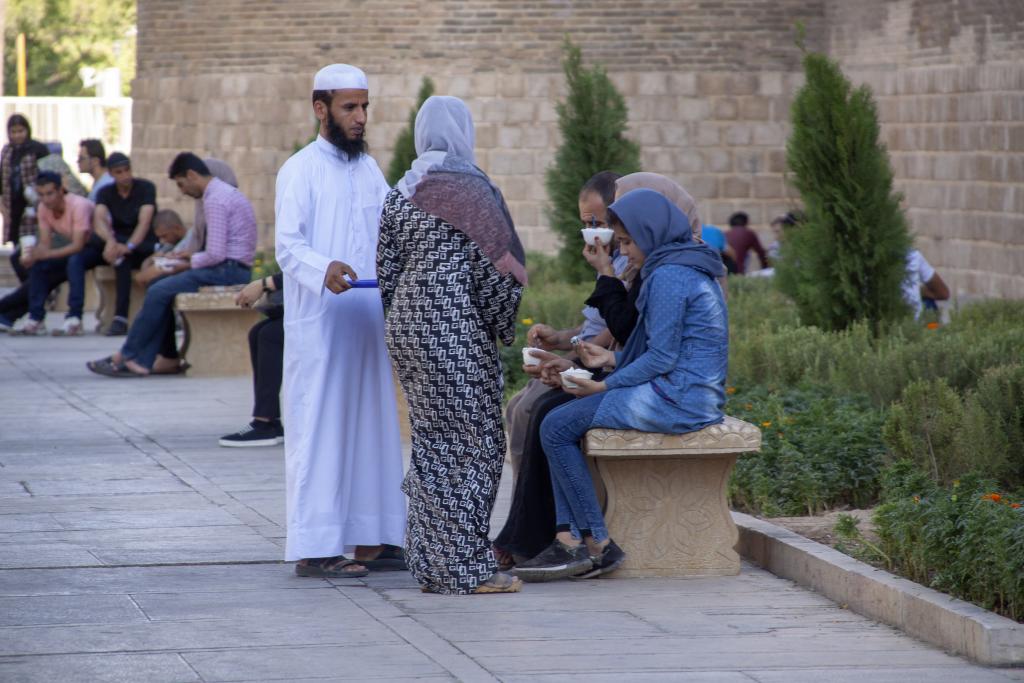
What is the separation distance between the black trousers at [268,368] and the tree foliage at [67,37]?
45.0 meters

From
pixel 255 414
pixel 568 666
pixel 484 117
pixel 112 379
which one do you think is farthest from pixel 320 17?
pixel 568 666

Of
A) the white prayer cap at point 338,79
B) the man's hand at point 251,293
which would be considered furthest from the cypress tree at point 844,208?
the white prayer cap at point 338,79

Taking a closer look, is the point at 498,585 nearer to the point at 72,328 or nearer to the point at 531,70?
the point at 72,328

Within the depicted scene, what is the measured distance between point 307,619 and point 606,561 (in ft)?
3.83

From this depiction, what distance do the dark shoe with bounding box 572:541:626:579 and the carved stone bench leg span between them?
0.30ft

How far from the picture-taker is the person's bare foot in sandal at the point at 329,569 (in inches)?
245

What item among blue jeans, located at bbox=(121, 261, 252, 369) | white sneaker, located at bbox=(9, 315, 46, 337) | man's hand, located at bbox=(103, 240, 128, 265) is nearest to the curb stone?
blue jeans, located at bbox=(121, 261, 252, 369)

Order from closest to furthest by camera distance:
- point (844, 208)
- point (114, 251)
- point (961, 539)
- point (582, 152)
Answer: point (961, 539) < point (844, 208) < point (582, 152) < point (114, 251)

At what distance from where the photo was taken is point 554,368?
246 inches

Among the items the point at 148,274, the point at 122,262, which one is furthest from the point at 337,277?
the point at 122,262

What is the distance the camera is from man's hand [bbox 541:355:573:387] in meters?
6.23

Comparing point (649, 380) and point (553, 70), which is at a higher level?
point (553, 70)

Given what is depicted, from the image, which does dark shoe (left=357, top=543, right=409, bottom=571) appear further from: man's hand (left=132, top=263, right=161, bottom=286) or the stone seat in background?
the stone seat in background

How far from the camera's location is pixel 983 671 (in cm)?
488
